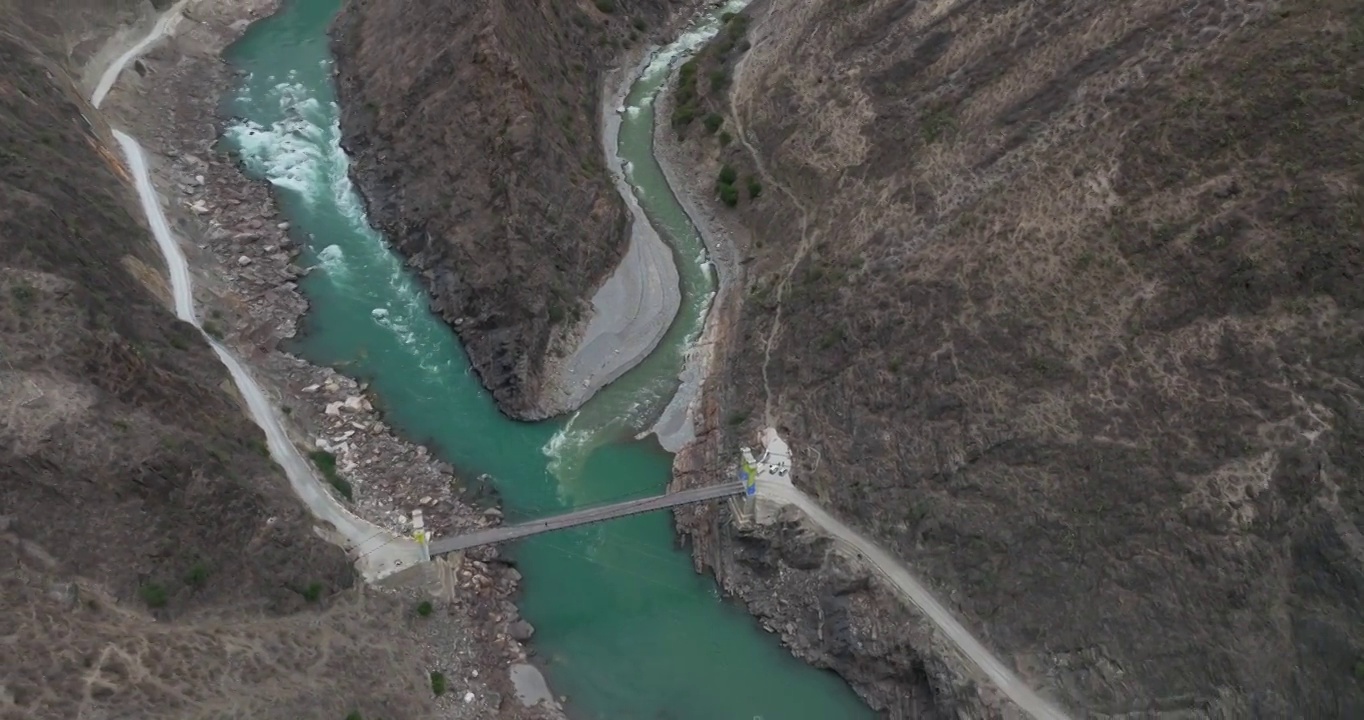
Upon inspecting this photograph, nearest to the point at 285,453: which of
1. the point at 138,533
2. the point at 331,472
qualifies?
the point at 331,472

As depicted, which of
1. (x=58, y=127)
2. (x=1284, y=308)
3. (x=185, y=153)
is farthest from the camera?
(x=185, y=153)

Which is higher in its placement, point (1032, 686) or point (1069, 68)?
point (1069, 68)

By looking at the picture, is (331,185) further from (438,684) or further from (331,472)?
(438,684)

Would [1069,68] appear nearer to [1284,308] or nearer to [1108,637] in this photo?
[1284,308]

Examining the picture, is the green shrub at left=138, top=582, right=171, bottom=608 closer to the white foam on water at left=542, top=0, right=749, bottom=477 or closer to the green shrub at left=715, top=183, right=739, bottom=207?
the white foam on water at left=542, top=0, right=749, bottom=477

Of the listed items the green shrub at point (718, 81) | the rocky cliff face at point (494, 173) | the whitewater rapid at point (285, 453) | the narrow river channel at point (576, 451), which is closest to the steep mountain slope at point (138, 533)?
the whitewater rapid at point (285, 453)

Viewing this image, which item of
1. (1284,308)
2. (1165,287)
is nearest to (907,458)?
(1165,287)

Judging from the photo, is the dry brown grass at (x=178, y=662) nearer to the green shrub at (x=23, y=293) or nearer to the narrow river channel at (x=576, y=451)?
the narrow river channel at (x=576, y=451)
